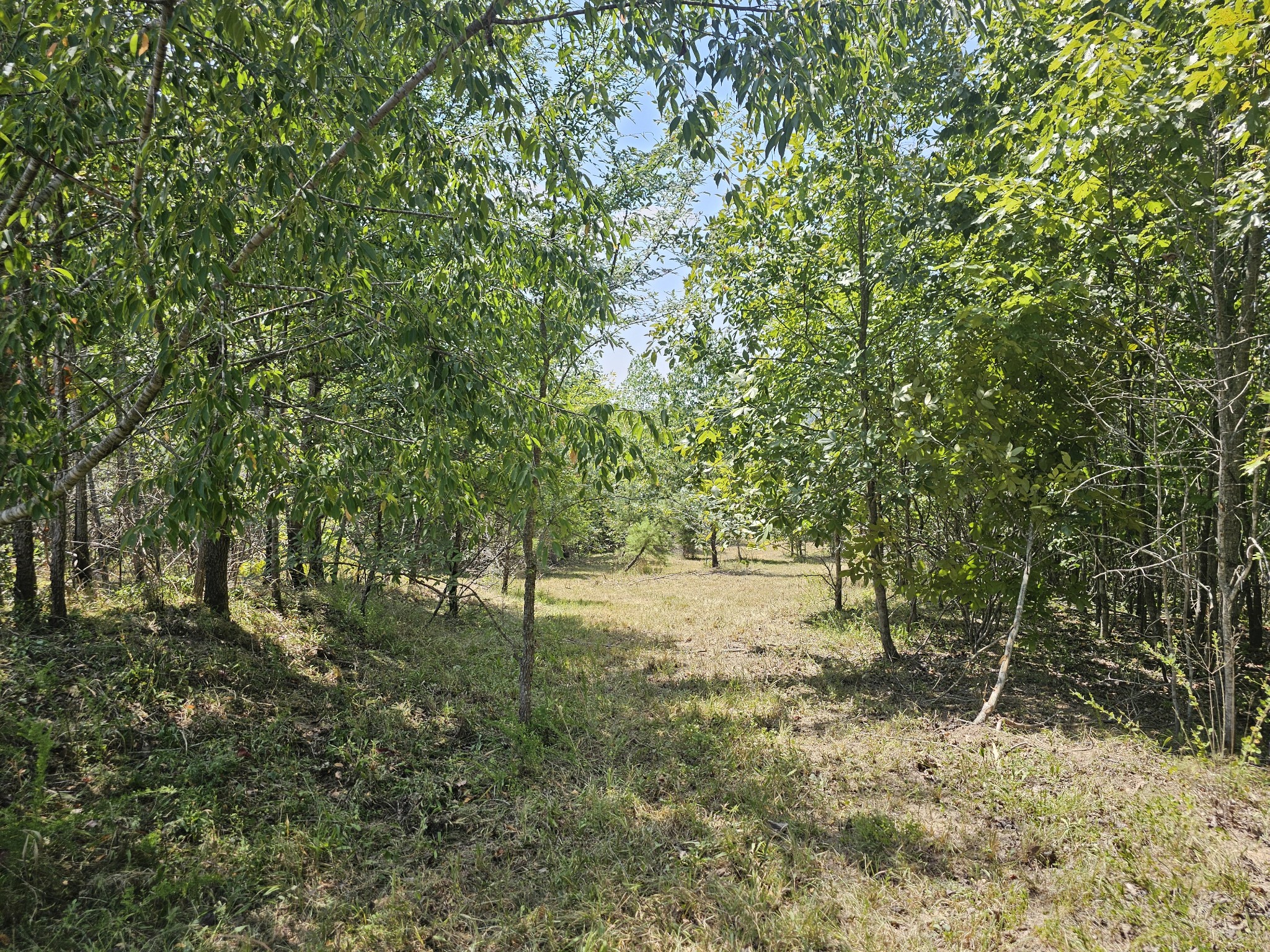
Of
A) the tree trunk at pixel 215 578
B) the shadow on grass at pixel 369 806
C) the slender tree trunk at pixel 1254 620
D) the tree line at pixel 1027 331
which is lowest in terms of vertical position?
the shadow on grass at pixel 369 806

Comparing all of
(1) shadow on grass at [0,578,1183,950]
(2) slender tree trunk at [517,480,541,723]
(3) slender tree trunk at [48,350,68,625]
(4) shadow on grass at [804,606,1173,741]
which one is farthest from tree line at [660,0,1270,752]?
(3) slender tree trunk at [48,350,68,625]

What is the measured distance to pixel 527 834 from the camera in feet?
13.9

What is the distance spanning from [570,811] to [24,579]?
5.26 meters

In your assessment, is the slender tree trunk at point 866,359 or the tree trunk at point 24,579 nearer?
the tree trunk at point 24,579

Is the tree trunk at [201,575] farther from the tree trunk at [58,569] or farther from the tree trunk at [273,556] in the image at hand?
the tree trunk at [58,569]

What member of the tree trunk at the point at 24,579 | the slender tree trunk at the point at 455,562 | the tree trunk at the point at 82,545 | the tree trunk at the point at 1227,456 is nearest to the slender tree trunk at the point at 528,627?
the slender tree trunk at the point at 455,562

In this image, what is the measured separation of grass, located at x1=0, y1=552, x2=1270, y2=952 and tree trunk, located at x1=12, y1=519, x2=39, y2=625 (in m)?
0.44

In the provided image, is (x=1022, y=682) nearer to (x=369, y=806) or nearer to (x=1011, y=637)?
(x=1011, y=637)

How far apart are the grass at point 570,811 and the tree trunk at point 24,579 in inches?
17.3

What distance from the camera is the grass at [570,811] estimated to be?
10.7 feet

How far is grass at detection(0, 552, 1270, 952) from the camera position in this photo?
327cm

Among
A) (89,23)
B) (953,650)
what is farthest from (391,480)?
(953,650)

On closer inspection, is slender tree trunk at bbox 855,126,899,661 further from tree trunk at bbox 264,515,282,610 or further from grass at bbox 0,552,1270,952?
tree trunk at bbox 264,515,282,610

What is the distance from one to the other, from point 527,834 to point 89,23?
4.87 meters
